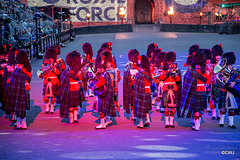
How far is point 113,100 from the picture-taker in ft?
19.9

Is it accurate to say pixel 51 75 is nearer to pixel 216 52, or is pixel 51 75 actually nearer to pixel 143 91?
pixel 143 91

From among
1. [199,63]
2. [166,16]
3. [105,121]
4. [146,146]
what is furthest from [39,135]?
[166,16]

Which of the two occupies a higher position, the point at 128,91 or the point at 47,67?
the point at 47,67

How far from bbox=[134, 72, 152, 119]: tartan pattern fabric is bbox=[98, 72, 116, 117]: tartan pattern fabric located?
0.45 metres

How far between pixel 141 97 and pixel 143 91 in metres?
0.11

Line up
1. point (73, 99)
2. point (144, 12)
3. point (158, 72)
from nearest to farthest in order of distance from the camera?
1. point (73, 99)
2. point (158, 72)
3. point (144, 12)

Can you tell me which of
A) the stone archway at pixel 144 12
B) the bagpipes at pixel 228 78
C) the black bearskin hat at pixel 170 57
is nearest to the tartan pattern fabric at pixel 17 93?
the black bearskin hat at pixel 170 57

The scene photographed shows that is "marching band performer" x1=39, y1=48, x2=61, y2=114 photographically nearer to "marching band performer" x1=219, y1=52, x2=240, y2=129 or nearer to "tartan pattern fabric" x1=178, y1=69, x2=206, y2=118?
"tartan pattern fabric" x1=178, y1=69, x2=206, y2=118

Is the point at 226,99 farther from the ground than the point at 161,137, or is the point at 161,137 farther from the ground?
the point at 226,99

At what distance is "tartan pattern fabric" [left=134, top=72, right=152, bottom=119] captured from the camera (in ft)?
19.5

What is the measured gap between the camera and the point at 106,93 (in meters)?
6.00

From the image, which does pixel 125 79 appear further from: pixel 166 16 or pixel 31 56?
pixel 166 16

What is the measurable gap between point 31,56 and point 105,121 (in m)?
9.54

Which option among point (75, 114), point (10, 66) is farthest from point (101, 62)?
point (10, 66)
